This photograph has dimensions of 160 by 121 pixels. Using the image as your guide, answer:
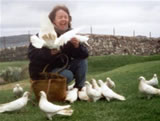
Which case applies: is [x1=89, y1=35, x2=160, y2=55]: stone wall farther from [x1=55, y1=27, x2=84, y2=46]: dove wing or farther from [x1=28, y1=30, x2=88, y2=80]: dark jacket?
[x1=55, y1=27, x2=84, y2=46]: dove wing

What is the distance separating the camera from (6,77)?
1446cm

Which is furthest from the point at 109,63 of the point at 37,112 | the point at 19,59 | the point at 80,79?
the point at 37,112

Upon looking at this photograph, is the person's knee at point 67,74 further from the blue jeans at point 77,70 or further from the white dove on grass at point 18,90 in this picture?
the white dove on grass at point 18,90

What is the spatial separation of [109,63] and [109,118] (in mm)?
13467

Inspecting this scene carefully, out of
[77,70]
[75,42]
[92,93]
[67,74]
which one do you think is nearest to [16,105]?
[92,93]

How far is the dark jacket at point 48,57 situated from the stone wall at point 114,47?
15.5 metres

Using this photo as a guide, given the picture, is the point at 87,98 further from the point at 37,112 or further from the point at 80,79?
the point at 37,112

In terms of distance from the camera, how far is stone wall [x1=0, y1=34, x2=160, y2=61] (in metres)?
21.5

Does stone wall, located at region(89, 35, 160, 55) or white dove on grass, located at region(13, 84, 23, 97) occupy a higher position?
white dove on grass, located at region(13, 84, 23, 97)

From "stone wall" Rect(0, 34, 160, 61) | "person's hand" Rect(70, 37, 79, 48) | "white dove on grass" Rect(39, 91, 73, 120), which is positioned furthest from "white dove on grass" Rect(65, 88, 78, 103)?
"stone wall" Rect(0, 34, 160, 61)

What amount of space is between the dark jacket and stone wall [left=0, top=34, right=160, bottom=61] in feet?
51.0

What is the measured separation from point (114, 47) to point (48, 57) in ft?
57.3

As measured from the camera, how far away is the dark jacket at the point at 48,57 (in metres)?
5.39

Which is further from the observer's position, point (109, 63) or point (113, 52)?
point (113, 52)
